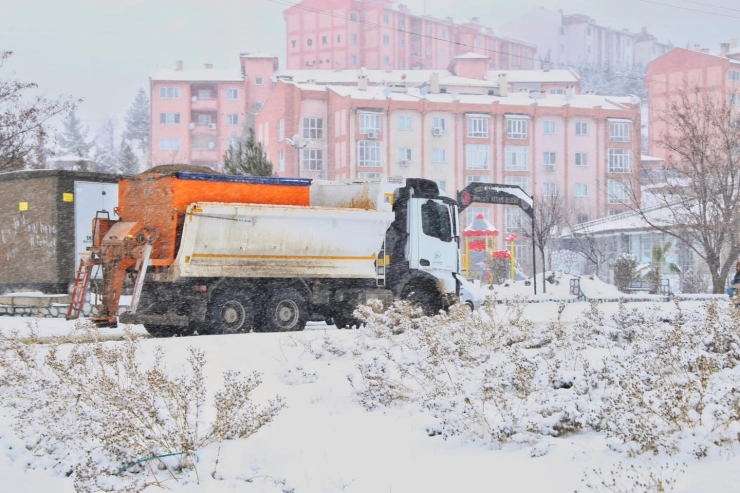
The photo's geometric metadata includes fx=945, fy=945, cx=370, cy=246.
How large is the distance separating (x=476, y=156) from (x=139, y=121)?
238ft

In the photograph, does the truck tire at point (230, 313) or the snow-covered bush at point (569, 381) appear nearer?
the snow-covered bush at point (569, 381)

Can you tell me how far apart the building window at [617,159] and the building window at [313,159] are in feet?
85.6

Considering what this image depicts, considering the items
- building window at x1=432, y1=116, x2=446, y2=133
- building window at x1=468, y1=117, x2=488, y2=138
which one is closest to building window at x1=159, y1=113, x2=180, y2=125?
building window at x1=432, y1=116, x2=446, y2=133

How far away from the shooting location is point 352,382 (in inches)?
370

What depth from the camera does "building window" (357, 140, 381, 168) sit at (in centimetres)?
7912

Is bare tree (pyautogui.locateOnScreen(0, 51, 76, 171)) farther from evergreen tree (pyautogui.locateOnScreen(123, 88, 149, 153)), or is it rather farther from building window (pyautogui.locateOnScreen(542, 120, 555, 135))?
evergreen tree (pyautogui.locateOnScreen(123, 88, 149, 153))

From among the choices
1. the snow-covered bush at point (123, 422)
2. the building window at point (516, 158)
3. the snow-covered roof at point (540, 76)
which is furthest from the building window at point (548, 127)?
the snow-covered bush at point (123, 422)

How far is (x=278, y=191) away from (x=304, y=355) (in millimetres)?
5633

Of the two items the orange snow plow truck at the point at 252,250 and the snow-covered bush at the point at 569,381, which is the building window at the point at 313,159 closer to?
the orange snow plow truck at the point at 252,250

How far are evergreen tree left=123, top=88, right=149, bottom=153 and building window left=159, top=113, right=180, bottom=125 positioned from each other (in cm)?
2983

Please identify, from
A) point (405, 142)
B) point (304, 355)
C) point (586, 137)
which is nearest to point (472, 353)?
point (304, 355)

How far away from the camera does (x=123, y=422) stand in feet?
23.0

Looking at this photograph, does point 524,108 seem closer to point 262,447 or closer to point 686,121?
point 686,121

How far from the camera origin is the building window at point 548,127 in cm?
8425
